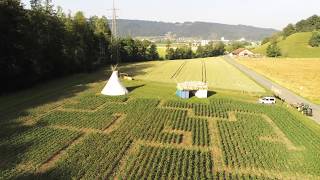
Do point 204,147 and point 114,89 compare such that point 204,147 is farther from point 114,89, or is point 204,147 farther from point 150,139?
point 114,89

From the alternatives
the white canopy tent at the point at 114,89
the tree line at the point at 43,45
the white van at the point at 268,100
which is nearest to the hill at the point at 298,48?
the tree line at the point at 43,45

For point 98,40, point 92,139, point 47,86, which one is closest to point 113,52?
point 98,40

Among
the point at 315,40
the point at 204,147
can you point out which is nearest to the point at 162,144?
the point at 204,147

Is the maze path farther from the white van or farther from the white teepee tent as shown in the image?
the white teepee tent

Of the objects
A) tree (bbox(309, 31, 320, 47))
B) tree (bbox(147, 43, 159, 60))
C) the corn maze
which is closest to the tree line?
the corn maze

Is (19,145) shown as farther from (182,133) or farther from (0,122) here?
(182,133)
